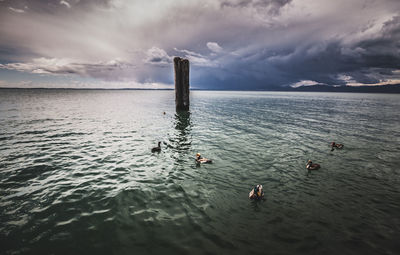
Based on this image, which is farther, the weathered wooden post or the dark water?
the weathered wooden post

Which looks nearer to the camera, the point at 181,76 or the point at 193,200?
the point at 193,200

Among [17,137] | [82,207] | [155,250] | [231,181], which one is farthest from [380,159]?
[17,137]

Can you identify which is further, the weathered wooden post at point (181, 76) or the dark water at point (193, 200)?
the weathered wooden post at point (181, 76)

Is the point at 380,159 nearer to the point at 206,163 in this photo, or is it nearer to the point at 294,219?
the point at 294,219

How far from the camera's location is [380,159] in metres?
13.6

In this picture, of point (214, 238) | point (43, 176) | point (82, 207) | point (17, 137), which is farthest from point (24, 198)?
point (17, 137)

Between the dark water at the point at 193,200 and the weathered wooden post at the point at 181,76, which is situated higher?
the weathered wooden post at the point at 181,76

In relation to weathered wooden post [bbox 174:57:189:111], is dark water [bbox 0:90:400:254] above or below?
below

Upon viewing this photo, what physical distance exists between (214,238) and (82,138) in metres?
17.5

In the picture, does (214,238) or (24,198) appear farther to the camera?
(24,198)

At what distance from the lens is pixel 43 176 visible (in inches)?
398

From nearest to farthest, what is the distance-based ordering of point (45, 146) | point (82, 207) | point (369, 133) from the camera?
point (82, 207)
point (45, 146)
point (369, 133)

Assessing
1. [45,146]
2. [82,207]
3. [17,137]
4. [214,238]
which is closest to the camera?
[214,238]

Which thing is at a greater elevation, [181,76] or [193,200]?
[181,76]
